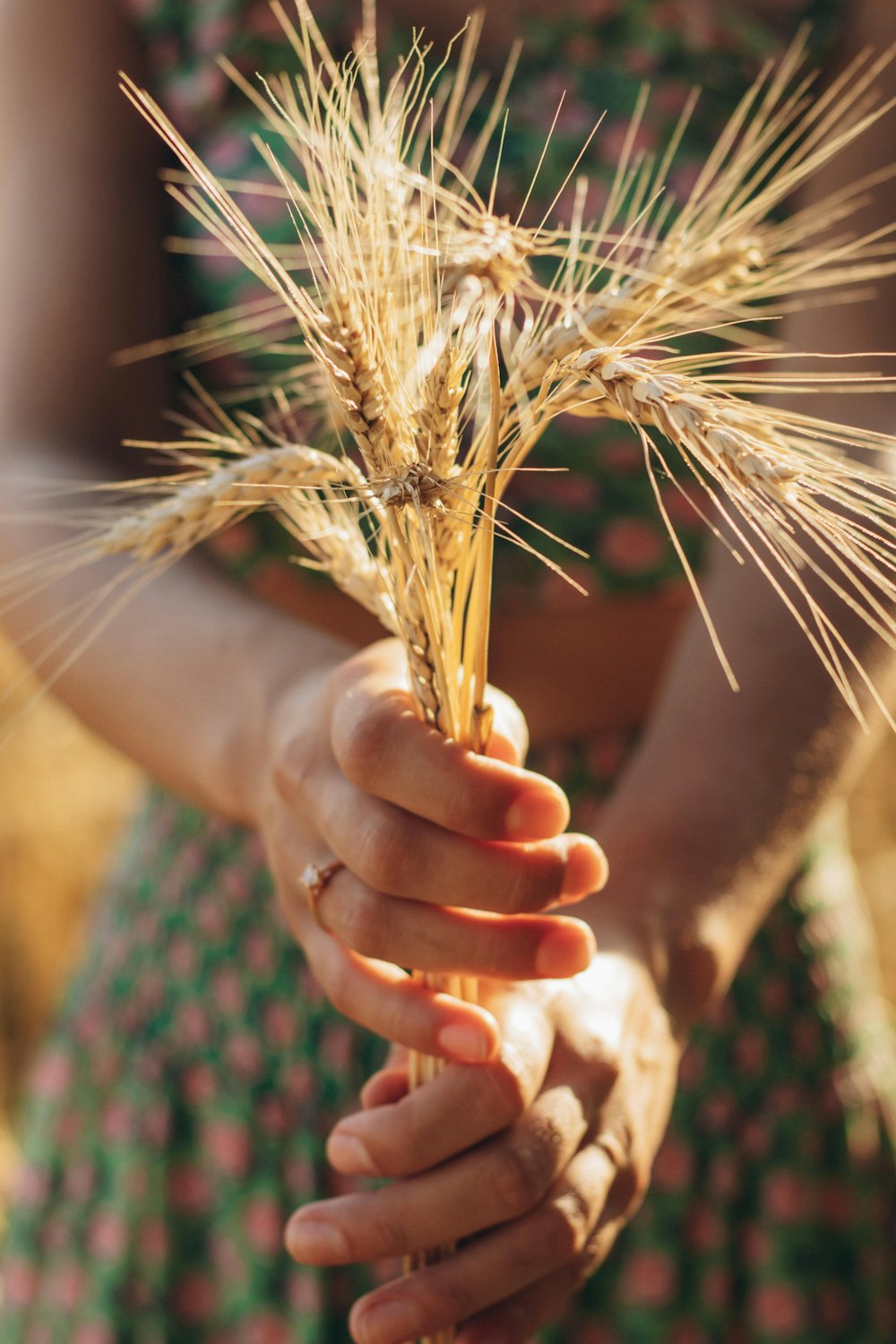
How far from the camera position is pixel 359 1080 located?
0.66 metres

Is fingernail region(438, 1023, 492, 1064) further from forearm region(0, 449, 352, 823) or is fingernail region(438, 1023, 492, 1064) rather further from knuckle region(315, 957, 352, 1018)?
forearm region(0, 449, 352, 823)

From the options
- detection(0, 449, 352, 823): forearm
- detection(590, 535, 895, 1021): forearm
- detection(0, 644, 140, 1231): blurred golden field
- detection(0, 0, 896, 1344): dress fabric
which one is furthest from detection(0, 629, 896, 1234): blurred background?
detection(590, 535, 895, 1021): forearm

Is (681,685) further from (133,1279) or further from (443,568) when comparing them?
(133,1279)

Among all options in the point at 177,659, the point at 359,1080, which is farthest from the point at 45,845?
the point at 177,659

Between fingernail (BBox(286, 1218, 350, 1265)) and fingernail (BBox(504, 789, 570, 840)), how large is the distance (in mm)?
165

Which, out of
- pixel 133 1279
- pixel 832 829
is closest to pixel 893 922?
pixel 832 829

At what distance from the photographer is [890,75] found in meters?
0.57

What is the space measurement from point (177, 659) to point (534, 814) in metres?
0.24

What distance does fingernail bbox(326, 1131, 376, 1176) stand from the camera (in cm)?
39

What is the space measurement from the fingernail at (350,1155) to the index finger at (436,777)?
0.13 metres

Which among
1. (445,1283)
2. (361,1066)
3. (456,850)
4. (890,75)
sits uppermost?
(890,75)

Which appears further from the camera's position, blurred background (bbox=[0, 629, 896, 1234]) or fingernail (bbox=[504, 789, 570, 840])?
blurred background (bbox=[0, 629, 896, 1234])

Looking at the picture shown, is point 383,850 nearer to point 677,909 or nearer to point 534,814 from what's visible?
point 534,814

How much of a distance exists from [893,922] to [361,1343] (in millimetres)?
1621
